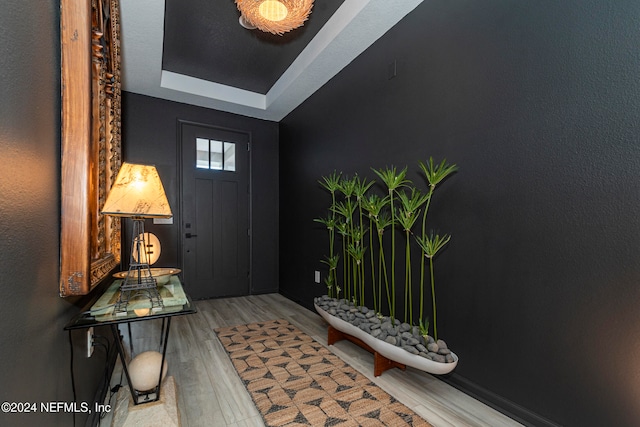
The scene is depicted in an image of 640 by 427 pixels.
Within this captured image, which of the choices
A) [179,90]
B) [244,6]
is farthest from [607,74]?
[179,90]

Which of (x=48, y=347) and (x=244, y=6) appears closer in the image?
(x=48, y=347)

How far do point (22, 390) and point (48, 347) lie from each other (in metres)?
0.24

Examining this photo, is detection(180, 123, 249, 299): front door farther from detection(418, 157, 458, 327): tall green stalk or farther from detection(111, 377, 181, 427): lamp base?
detection(418, 157, 458, 327): tall green stalk

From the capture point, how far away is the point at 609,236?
1368 mm

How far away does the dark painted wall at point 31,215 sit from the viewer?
0.73m

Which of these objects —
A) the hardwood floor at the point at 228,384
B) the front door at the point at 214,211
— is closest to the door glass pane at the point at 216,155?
the front door at the point at 214,211

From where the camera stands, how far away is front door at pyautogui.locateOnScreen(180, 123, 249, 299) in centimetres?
414

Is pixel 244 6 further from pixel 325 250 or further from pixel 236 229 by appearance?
pixel 236 229

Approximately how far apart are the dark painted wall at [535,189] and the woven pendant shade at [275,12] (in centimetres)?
87

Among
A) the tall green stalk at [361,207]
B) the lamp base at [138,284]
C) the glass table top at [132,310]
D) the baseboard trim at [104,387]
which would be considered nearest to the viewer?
the glass table top at [132,310]

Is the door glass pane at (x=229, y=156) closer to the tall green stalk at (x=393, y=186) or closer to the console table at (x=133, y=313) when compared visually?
the tall green stalk at (x=393, y=186)

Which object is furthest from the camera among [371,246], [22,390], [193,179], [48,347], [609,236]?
[193,179]

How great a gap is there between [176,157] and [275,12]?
2.57 m

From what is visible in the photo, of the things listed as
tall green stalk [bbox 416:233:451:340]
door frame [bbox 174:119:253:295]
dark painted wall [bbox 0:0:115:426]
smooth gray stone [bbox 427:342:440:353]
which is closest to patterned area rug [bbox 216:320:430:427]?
A: smooth gray stone [bbox 427:342:440:353]
